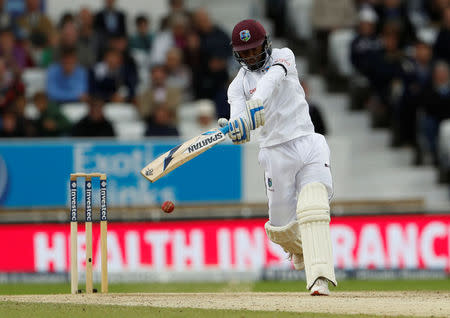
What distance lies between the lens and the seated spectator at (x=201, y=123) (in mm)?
16188

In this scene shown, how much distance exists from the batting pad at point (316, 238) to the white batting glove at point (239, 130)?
816 millimetres

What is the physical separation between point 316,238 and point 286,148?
851 mm

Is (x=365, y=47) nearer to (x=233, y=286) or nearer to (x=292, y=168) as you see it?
(x=233, y=286)

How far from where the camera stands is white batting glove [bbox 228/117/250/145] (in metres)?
9.58

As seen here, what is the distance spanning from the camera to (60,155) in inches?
602

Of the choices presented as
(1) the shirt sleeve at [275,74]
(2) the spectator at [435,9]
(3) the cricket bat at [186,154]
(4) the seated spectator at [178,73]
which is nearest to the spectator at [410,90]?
(2) the spectator at [435,9]

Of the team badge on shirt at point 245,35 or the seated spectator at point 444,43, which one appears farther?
the seated spectator at point 444,43

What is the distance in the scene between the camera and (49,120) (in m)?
15.9

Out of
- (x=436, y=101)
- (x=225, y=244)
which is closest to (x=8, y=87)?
(x=225, y=244)

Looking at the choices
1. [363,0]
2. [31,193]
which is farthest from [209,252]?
[363,0]

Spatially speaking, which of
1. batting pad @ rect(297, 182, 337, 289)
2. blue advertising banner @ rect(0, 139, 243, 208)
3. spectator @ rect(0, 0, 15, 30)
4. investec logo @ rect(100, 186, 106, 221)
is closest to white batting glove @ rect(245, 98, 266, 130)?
batting pad @ rect(297, 182, 337, 289)

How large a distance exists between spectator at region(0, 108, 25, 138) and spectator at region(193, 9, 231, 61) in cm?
310

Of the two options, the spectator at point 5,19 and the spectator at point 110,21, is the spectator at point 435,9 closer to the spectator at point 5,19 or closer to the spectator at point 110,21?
the spectator at point 110,21

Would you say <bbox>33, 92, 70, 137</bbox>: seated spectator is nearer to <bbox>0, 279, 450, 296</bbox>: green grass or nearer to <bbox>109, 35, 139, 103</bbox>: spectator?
<bbox>109, 35, 139, 103</bbox>: spectator
